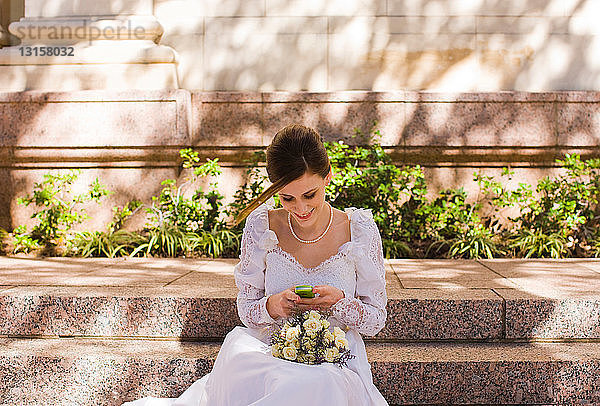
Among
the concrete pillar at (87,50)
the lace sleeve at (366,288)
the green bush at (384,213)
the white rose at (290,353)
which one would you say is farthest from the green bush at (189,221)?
the white rose at (290,353)

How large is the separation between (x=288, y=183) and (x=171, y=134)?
4034 mm

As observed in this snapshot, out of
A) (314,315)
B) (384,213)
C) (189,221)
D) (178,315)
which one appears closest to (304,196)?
(314,315)

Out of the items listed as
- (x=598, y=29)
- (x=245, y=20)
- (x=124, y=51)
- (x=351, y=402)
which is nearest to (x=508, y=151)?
(x=598, y=29)

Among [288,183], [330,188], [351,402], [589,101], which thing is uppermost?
[589,101]

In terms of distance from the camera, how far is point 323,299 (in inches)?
110

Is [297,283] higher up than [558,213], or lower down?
higher up

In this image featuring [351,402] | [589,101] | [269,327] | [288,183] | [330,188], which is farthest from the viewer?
[589,101]

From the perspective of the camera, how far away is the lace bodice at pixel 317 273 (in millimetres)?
2943

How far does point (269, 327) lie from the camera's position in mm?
2984

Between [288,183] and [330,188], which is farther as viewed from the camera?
[330,188]

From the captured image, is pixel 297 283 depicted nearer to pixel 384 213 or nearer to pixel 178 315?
pixel 178 315

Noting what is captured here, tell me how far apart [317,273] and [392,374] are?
0.84 meters

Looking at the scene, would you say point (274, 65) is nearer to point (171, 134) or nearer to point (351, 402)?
point (171, 134)

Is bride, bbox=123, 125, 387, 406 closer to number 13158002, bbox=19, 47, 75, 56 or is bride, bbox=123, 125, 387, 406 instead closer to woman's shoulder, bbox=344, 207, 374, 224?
woman's shoulder, bbox=344, 207, 374, 224
